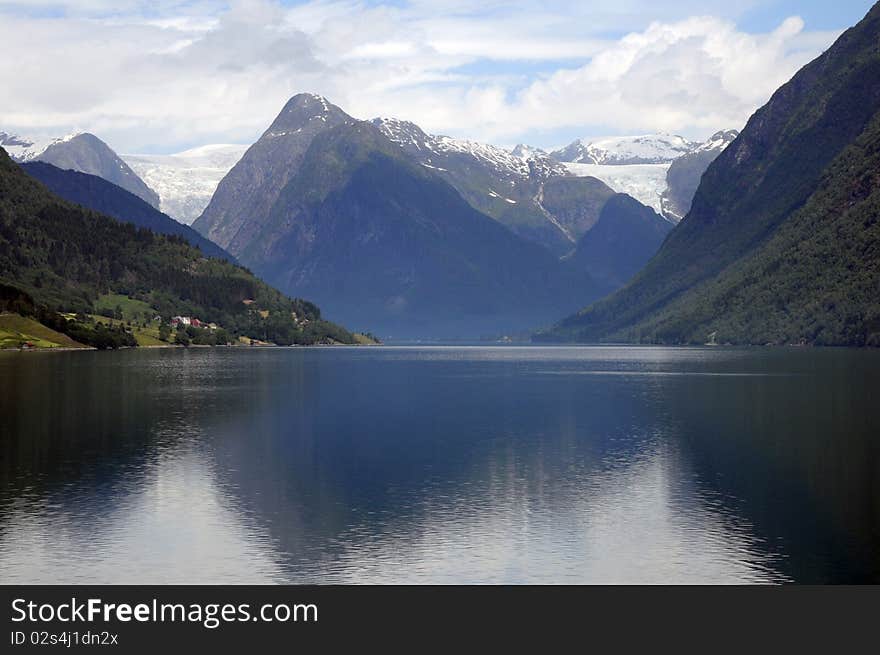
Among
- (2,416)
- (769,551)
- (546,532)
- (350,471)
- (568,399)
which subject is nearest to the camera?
(769,551)

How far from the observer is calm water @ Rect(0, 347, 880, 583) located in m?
57.1

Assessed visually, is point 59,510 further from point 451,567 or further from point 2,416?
point 2,416

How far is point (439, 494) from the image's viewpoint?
76.9 metres

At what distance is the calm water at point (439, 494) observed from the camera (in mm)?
57062

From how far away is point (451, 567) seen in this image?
56188 mm
